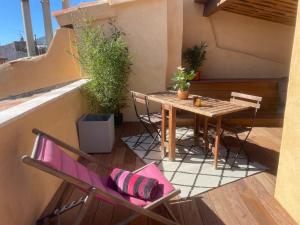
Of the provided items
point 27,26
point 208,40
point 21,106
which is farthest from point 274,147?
point 27,26

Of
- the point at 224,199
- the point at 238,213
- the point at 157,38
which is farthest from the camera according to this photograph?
the point at 157,38

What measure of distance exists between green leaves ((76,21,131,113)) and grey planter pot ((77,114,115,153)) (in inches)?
19.1

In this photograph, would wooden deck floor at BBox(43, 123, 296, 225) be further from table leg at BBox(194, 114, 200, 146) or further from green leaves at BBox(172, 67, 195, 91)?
green leaves at BBox(172, 67, 195, 91)

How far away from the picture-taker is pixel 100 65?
3713 mm

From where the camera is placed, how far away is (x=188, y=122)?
15.3 ft

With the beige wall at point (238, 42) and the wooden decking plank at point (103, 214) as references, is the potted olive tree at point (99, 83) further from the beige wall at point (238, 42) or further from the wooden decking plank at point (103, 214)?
the beige wall at point (238, 42)

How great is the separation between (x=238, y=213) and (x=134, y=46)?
134 inches

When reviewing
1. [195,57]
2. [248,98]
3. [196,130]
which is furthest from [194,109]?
[195,57]

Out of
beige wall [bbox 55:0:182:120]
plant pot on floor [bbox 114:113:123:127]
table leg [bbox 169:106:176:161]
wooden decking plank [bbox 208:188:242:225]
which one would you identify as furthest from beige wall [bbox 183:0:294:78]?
wooden decking plank [bbox 208:188:242:225]

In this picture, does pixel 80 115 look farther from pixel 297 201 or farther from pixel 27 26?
pixel 27 26

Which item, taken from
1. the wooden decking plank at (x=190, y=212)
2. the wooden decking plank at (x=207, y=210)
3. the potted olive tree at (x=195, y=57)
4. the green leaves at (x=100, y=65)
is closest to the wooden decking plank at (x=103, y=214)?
the wooden decking plank at (x=190, y=212)

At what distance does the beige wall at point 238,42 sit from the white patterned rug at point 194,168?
9.77 feet

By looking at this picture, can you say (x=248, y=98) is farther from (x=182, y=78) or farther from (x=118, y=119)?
(x=118, y=119)

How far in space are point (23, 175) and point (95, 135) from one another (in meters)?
1.60
